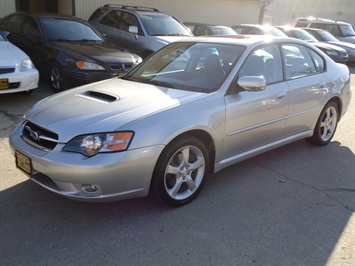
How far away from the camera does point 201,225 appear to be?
301 cm

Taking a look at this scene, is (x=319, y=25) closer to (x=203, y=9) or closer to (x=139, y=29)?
(x=203, y=9)

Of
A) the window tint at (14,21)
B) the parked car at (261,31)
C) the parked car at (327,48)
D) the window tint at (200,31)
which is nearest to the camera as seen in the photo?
the window tint at (14,21)

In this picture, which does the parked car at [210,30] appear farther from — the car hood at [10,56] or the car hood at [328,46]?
the car hood at [10,56]

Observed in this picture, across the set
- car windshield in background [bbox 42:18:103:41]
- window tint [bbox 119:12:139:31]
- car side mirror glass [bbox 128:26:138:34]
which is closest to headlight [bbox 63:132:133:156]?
car windshield in background [bbox 42:18:103:41]

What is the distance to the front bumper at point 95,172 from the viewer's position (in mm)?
2688

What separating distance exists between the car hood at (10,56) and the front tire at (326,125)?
465cm

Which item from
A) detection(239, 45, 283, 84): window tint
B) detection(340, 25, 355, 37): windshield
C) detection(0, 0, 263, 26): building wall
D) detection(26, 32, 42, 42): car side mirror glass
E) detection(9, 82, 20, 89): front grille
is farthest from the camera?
detection(340, 25, 355, 37): windshield

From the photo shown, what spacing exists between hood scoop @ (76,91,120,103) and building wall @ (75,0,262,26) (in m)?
9.96

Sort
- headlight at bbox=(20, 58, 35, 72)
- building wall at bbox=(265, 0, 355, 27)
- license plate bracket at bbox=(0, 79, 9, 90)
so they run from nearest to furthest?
license plate bracket at bbox=(0, 79, 9, 90) → headlight at bbox=(20, 58, 35, 72) → building wall at bbox=(265, 0, 355, 27)

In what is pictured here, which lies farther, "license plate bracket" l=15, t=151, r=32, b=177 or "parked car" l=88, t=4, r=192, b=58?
"parked car" l=88, t=4, r=192, b=58

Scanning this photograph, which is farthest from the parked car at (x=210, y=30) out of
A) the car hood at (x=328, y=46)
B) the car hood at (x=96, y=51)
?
the car hood at (x=96, y=51)

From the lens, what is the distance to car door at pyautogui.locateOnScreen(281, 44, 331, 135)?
423cm

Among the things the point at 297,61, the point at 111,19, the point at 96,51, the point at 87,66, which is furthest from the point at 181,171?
the point at 111,19

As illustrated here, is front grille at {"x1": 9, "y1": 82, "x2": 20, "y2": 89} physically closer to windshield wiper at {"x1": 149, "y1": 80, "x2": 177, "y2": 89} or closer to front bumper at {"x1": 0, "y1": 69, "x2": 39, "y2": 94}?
front bumper at {"x1": 0, "y1": 69, "x2": 39, "y2": 94}
